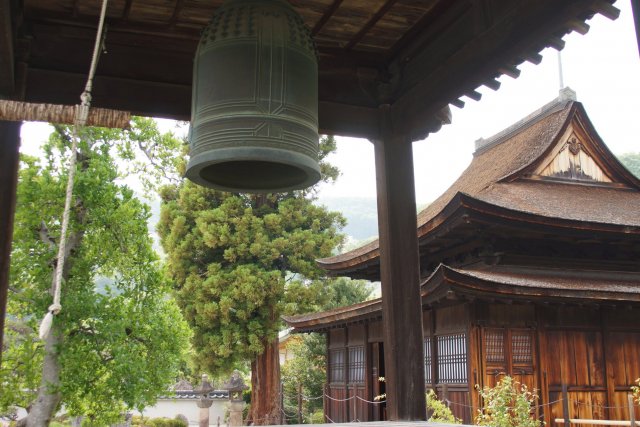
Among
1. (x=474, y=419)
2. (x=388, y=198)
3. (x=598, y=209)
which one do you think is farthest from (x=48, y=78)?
(x=598, y=209)

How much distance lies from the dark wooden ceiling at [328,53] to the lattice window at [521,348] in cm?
749

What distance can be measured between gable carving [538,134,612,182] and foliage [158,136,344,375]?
7667mm

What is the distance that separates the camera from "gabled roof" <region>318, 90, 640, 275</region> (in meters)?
11.6

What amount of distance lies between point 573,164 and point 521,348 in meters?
4.87

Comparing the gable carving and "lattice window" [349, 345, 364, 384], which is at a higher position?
the gable carving

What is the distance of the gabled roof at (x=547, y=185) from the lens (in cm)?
1158

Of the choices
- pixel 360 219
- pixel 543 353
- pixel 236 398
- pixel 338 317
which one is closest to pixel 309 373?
pixel 236 398

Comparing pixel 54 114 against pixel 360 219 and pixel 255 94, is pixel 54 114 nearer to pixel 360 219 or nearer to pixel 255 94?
pixel 255 94

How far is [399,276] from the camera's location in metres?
3.97

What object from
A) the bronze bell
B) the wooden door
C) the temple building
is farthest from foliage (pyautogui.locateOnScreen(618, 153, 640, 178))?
the bronze bell

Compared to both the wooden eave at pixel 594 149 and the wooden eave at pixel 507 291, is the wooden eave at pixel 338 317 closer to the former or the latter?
the wooden eave at pixel 507 291

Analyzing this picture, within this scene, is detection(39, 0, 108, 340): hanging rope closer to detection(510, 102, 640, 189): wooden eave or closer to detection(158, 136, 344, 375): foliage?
detection(510, 102, 640, 189): wooden eave

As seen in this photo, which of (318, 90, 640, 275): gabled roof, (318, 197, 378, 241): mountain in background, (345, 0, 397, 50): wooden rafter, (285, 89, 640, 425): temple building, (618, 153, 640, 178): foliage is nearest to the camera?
(345, 0, 397, 50): wooden rafter

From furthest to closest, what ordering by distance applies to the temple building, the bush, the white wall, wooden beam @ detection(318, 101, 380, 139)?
1. the white wall
2. the bush
3. the temple building
4. wooden beam @ detection(318, 101, 380, 139)
